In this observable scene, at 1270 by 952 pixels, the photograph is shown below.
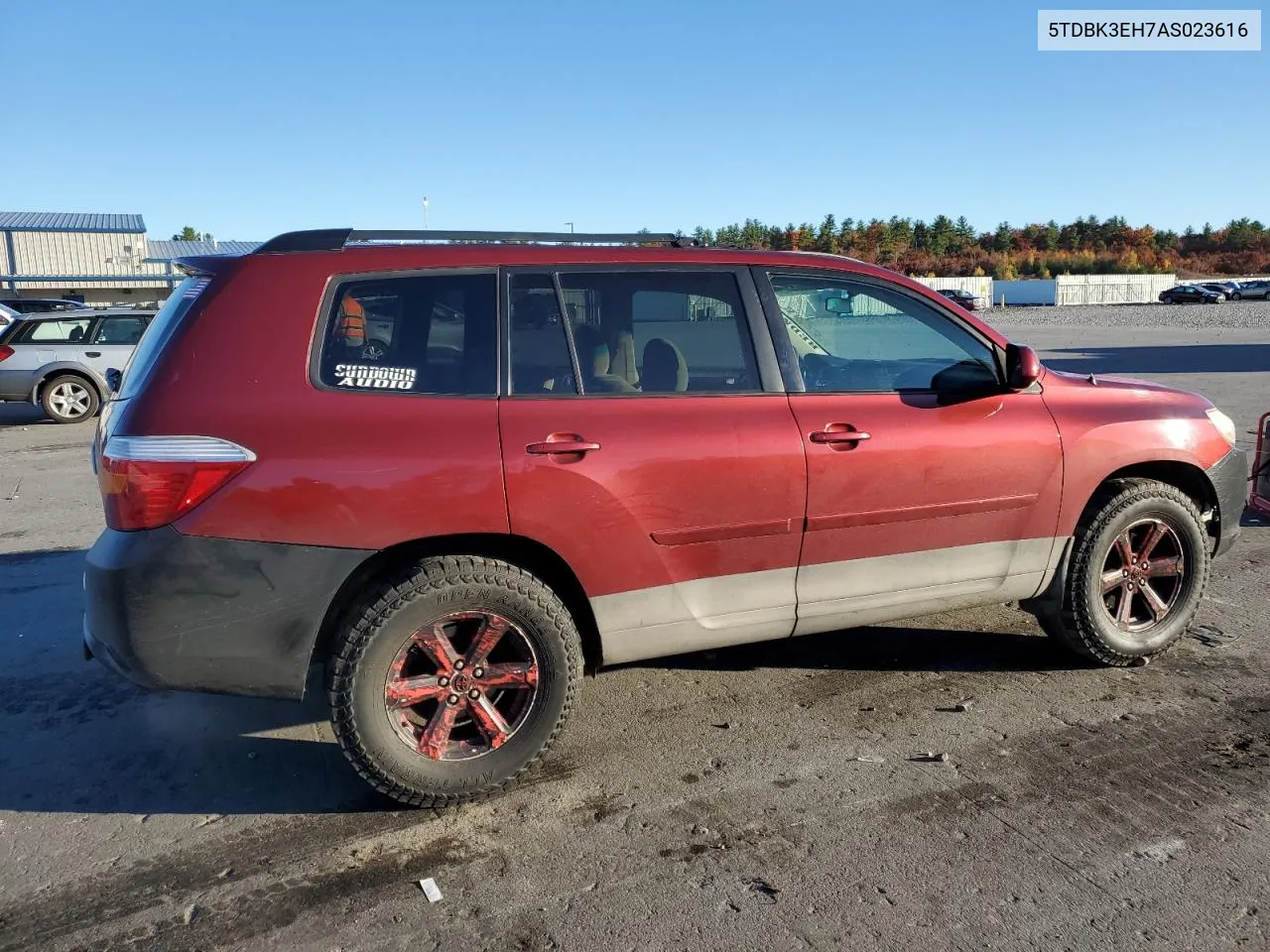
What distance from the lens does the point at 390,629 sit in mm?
3211

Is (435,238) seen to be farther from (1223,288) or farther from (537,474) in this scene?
(1223,288)

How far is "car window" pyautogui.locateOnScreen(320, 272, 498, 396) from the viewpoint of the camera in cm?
329

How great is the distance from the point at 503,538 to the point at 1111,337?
33.3m

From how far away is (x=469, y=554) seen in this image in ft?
11.0

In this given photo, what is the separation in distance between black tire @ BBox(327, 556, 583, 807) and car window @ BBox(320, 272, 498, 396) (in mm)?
625

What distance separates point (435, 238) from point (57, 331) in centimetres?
1251

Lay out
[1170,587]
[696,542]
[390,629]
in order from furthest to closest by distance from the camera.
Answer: [1170,587], [696,542], [390,629]

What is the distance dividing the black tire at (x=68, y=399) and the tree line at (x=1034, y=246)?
7226 cm

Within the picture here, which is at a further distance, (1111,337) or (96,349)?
(1111,337)

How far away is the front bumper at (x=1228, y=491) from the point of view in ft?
14.8

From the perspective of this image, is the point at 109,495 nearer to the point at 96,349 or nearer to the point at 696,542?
the point at 696,542

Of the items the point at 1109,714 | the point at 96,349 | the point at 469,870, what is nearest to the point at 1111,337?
the point at 96,349

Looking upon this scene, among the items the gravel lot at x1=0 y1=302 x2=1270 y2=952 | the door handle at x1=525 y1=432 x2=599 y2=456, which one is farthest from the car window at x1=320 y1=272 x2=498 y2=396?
the gravel lot at x1=0 y1=302 x2=1270 y2=952

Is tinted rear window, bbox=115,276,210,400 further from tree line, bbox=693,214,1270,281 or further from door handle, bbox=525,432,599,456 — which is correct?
tree line, bbox=693,214,1270,281
